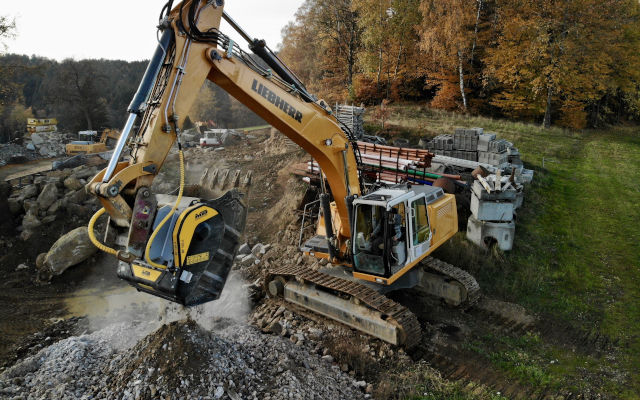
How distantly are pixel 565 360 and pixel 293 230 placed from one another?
22.4 feet

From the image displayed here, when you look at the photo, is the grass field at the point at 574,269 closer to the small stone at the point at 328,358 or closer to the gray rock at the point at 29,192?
the small stone at the point at 328,358

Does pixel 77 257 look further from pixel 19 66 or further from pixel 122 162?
pixel 19 66

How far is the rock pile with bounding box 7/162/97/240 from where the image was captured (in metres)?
15.0

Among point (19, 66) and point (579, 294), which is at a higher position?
point (19, 66)

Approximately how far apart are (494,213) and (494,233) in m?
0.45

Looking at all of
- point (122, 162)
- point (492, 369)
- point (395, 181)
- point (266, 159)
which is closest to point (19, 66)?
point (266, 159)

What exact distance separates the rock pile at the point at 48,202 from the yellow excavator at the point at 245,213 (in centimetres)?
1066

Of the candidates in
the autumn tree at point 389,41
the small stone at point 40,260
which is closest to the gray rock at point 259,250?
the small stone at point 40,260

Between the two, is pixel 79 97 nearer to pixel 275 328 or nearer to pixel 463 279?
pixel 275 328

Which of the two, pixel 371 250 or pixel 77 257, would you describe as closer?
pixel 371 250

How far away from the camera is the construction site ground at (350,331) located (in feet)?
17.9

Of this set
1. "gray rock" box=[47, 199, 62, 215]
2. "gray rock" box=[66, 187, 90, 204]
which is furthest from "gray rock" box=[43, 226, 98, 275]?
"gray rock" box=[66, 187, 90, 204]

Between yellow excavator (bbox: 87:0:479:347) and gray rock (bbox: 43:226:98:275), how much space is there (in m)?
6.72

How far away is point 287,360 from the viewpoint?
19.3ft
